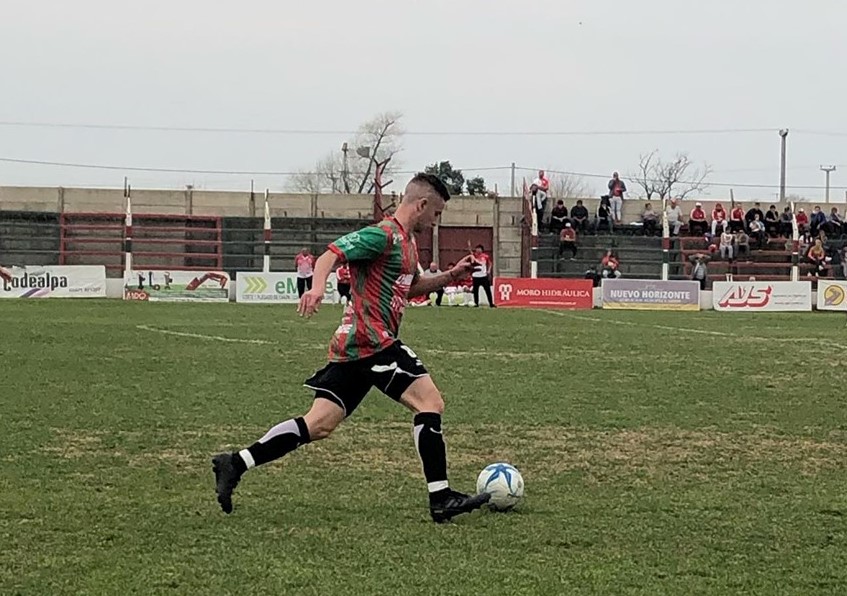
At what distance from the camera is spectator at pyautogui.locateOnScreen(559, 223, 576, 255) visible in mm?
39188

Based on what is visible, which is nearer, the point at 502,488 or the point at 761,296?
the point at 502,488

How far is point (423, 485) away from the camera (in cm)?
720

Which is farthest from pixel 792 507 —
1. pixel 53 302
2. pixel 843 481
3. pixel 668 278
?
pixel 668 278

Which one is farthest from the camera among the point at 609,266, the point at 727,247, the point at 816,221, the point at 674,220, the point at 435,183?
the point at 816,221

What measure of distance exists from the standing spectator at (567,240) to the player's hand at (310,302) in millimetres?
33868

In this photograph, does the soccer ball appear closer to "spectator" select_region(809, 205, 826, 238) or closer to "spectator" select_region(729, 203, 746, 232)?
"spectator" select_region(729, 203, 746, 232)

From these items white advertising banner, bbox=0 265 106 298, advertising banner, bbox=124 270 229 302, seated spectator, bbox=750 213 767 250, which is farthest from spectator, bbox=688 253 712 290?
white advertising banner, bbox=0 265 106 298

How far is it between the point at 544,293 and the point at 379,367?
29.0 meters

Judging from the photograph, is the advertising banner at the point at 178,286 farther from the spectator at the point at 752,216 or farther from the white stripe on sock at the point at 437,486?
→ the white stripe on sock at the point at 437,486

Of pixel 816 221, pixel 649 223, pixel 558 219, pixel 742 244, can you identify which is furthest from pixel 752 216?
pixel 558 219

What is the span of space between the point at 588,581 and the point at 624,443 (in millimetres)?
4074

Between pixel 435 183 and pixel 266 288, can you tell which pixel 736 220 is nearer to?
pixel 266 288

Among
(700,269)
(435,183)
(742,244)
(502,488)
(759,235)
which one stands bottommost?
(502,488)

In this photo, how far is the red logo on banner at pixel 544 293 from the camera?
114 ft
